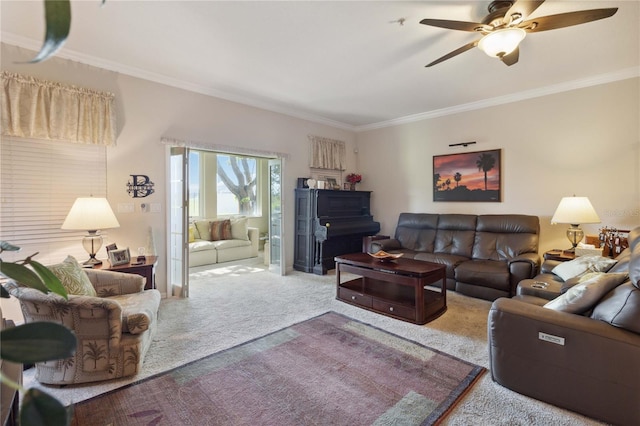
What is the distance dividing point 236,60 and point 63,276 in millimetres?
2631

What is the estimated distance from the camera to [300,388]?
2.12 m

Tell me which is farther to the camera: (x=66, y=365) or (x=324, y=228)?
(x=324, y=228)

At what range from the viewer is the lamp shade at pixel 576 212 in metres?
3.49

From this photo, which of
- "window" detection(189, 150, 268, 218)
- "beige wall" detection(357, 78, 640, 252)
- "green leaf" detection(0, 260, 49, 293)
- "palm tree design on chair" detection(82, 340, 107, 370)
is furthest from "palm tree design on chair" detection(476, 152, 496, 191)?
"green leaf" detection(0, 260, 49, 293)

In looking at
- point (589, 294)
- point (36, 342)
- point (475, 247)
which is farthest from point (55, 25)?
point (475, 247)

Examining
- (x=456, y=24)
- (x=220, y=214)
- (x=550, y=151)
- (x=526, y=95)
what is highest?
(x=526, y=95)

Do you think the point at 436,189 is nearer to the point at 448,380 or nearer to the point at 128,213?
the point at 448,380

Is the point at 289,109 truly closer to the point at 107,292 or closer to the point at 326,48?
the point at 326,48

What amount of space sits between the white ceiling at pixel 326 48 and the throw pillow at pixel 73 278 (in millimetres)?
1887

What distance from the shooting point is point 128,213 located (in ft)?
12.1

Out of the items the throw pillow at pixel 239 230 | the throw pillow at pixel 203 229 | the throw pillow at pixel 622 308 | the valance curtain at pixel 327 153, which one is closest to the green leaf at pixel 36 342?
the throw pillow at pixel 622 308

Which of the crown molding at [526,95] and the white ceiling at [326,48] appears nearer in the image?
the white ceiling at [326,48]

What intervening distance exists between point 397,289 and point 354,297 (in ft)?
1.79

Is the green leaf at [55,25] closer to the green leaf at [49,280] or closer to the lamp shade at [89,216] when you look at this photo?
the green leaf at [49,280]
